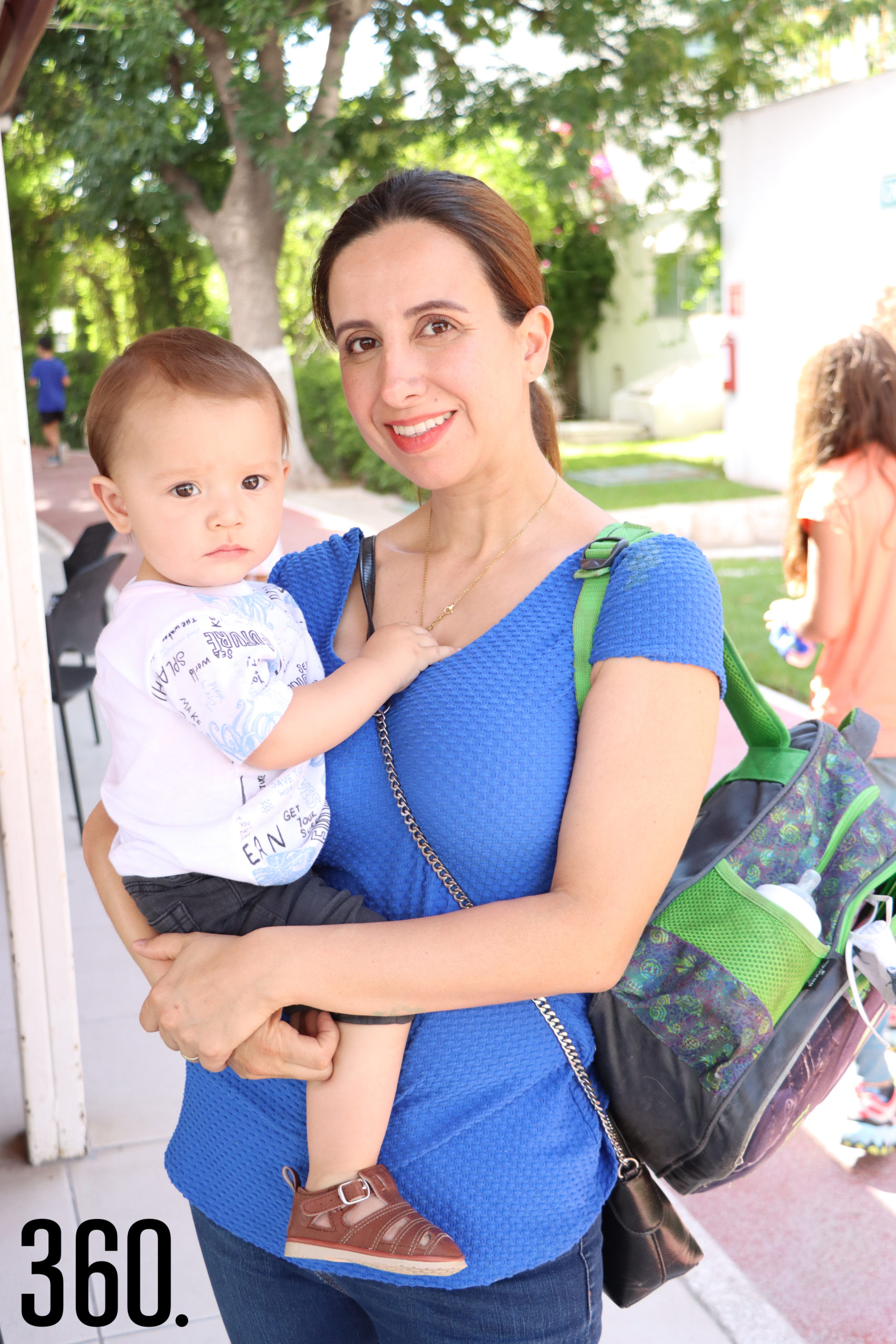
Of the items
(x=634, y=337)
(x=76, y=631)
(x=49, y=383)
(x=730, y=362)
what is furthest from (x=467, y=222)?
(x=634, y=337)

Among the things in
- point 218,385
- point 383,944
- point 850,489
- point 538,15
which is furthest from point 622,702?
point 538,15

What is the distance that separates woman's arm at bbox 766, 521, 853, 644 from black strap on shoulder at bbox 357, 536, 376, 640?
1.73 metres

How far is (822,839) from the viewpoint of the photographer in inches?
54.9

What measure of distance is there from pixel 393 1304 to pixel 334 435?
16265 mm

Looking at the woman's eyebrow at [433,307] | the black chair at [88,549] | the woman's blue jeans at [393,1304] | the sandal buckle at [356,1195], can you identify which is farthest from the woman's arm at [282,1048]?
the black chair at [88,549]

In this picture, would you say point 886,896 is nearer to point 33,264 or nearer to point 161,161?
point 161,161

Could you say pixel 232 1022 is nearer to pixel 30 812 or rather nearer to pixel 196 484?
pixel 196 484

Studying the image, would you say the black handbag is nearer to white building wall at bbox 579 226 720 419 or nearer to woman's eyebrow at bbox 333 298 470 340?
woman's eyebrow at bbox 333 298 470 340

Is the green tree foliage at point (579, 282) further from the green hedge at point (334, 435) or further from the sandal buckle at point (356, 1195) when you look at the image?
the sandal buckle at point (356, 1195)

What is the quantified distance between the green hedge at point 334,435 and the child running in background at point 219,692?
1416 cm

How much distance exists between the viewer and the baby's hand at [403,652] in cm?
135

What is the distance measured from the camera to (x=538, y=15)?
13.9m

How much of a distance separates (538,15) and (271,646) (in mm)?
14622

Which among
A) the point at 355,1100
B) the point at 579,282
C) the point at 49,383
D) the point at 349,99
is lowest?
the point at 355,1100
